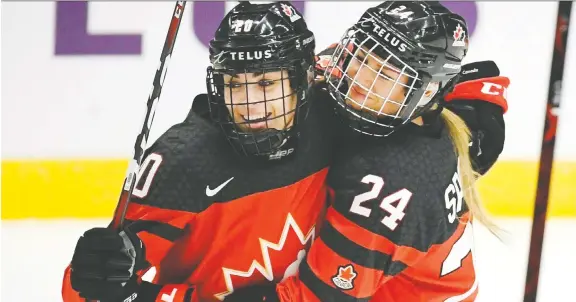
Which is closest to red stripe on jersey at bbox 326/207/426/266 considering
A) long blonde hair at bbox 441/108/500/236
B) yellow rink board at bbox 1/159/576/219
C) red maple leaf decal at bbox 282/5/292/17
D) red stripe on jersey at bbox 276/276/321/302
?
red stripe on jersey at bbox 276/276/321/302

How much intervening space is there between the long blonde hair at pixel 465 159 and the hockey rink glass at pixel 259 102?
0.34 m

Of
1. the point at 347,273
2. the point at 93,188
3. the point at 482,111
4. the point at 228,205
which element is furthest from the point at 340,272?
the point at 93,188

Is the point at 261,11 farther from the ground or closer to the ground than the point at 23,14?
farther from the ground

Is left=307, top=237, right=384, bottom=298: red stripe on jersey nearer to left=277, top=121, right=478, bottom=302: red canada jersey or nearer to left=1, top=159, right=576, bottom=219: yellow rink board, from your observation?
left=277, top=121, right=478, bottom=302: red canada jersey

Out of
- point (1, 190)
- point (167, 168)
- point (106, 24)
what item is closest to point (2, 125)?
point (1, 190)

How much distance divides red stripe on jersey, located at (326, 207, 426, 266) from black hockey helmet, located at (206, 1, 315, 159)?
15 cm

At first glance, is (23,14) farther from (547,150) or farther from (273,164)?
(547,150)

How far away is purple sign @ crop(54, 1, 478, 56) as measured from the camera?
9.18 feet

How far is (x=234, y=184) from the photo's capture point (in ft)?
4.72

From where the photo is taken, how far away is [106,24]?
2.81 m

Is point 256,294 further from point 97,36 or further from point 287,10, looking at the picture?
point 97,36

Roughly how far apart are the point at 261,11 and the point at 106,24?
1530mm

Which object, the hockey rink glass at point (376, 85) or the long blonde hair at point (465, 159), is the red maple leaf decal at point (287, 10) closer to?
the hockey rink glass at point (376, 85)

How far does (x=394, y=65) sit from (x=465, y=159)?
0.27m
